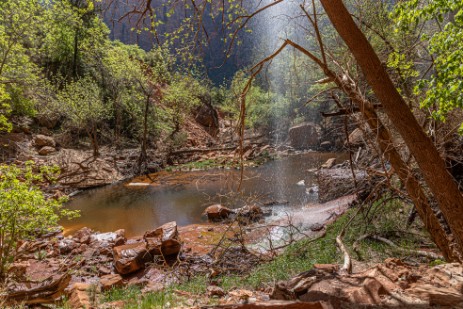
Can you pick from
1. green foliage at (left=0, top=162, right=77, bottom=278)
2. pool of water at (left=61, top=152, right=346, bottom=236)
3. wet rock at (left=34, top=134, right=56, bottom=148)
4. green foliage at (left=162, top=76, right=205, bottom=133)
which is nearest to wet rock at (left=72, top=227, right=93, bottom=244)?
pool of water at (left=61, top=152, right=346, bottom=236)

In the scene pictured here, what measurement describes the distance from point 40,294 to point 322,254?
4.94 meters

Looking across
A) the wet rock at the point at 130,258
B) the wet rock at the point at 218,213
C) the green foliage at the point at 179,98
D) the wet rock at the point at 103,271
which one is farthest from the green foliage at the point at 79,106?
the wet rock at the point at 103,271

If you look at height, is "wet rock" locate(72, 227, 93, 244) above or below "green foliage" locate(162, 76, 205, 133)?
below

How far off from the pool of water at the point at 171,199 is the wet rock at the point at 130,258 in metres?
2.62

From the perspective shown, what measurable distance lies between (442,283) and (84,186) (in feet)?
58.6

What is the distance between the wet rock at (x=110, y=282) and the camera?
5980 mm

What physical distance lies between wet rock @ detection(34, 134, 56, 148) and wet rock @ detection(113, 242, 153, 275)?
47.4 feet

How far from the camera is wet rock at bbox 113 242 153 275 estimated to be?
707cm

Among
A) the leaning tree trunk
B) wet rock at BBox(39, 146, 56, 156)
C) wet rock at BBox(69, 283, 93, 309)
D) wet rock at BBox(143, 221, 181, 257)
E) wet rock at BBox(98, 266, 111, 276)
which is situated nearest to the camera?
the leaning tree trunk

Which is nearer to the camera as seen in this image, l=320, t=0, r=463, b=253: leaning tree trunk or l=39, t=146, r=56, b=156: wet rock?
l=320, t=0, r=463, b=253: leaning tree trunk

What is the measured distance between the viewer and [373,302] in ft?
7.54

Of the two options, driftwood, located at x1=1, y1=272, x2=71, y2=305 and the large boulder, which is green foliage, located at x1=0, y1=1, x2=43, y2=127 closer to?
driftwood, located at x1=1, y1=272, x2=71, y2=305

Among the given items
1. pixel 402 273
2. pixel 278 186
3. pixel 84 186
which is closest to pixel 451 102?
pixel 402 273

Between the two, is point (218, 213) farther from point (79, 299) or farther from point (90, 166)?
point (90, 166)
